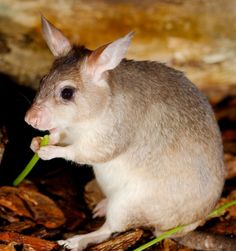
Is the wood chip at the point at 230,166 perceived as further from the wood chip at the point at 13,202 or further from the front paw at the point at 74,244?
the wood chip at the point at 13,202

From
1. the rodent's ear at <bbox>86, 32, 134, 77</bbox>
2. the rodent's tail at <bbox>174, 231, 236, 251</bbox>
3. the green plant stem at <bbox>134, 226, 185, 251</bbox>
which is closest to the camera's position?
the rodent's ear at <bbox>86, 32, 134, 77</bbox>

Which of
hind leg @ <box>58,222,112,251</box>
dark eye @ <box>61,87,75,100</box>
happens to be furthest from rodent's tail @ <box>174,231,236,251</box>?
dark eye @ <box>61,87,75,100</box>

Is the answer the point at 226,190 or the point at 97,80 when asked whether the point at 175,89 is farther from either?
the point at 226,190

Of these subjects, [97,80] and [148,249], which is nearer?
[97,80]

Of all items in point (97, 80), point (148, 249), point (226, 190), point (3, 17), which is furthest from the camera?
point (3, 17)

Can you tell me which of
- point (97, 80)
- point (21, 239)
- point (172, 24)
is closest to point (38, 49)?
point (172, 24)

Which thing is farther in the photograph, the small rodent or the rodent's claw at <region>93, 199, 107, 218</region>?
the rodent's claw at <region>93, 199, 107, 218</region>

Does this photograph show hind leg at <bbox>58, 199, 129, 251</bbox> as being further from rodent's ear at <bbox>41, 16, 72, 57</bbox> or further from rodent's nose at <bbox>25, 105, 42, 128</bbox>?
rodent's ear at <bbox>41, 16, 72, 57</bbox>
